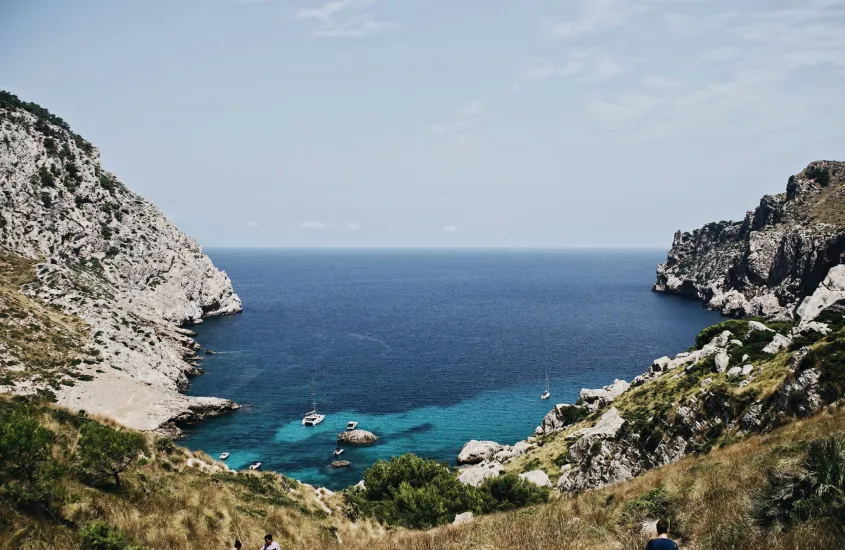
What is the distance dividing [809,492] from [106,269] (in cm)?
13452

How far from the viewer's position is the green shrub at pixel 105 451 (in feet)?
65.2

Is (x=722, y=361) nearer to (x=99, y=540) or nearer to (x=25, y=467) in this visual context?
(x=99, y=540)

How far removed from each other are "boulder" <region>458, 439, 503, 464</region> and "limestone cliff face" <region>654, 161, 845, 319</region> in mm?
103408

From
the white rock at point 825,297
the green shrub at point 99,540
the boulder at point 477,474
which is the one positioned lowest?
the boulder at point 477,474

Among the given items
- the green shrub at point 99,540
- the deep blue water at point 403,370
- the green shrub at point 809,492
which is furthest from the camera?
the deep blue water at point 403,370

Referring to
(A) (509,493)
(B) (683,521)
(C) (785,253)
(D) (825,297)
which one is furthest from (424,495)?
(C) (785,253)

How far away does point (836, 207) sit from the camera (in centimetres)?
14950

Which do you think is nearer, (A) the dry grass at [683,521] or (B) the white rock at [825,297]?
(A) the dry grass at [683,521]

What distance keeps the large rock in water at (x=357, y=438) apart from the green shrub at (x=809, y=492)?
60.4 m

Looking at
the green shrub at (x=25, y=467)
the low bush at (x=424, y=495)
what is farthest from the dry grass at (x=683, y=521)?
the low bush at (x=424, y=495)

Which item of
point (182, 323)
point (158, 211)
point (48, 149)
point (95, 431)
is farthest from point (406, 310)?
point (95, 431)

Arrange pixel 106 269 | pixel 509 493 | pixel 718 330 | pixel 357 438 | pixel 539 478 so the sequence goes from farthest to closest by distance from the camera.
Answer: pixel 106 269, pixel 357 438, pixel 718 330, pixel 539 478, pixel 509 493

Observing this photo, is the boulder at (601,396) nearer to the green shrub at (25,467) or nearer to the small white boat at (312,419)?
the small white boat at (312,419)

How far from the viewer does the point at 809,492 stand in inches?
464
